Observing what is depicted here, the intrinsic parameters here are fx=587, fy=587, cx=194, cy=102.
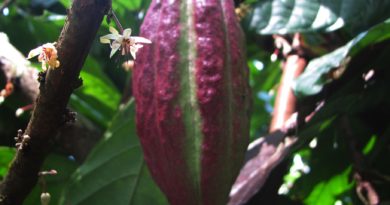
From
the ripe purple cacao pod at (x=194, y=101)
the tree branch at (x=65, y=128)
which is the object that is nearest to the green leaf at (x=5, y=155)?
the tree branch at (x=65, y=128)

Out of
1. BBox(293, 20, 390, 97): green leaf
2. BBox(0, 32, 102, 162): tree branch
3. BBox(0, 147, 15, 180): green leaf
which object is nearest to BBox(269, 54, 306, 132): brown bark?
BBox(293, 20, 390, 97): green leaf

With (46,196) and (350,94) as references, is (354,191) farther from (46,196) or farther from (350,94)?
(46,196)

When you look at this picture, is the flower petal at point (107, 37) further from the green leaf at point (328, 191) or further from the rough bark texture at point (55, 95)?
the green leaf at point (328, 191)

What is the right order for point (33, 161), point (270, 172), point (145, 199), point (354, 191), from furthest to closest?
point (354, 191)
point (270, 172)
point (145, 199)
point (33, 161)

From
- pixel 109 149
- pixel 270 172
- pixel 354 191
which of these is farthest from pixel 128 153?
pixel 354 191

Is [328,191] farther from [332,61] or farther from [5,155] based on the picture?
[5,155]

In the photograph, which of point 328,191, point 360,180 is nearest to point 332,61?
point 360,180
